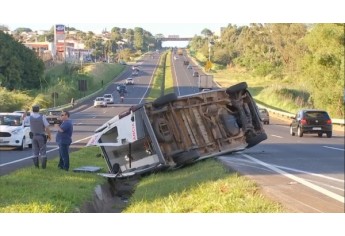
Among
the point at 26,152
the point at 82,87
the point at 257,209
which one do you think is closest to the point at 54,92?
the point at 82,87

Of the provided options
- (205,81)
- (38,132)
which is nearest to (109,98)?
(205,81)

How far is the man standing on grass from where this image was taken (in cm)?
1162

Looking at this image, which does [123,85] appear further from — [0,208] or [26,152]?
[26,152]

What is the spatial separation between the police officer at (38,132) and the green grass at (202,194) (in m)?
2.33

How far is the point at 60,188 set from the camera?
1103 centimetres

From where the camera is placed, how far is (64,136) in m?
12.2

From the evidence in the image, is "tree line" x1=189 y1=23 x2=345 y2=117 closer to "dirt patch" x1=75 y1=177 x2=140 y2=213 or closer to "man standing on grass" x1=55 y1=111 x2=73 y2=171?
"man standing on grass" x1=55 y1=111 x2=73 y2=171

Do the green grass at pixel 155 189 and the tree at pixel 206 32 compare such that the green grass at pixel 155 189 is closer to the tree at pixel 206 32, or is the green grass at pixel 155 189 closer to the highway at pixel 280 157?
the highway at pixel 280 157

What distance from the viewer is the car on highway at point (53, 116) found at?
11805mm

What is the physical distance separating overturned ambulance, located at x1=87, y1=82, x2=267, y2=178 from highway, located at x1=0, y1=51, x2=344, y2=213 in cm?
20

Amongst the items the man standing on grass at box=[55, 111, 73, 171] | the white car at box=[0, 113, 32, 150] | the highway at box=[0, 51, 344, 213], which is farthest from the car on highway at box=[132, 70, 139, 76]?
the white car at box=[0, 113, 32, 150]

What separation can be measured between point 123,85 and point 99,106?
501 millimetres

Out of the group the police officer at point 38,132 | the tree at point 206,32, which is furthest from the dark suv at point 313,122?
the police officer at point 38,132

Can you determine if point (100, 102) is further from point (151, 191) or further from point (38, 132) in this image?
point (38, 132)
